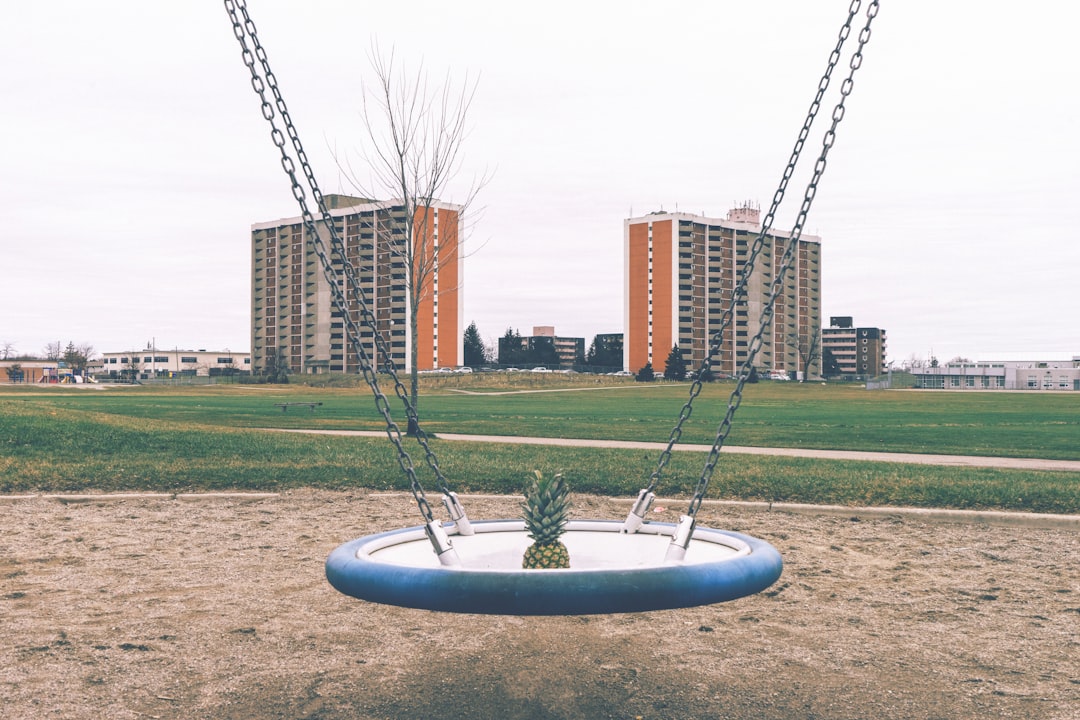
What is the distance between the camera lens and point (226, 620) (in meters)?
6.28

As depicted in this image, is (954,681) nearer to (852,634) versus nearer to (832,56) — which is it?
(852,634)

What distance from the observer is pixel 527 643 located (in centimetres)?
593

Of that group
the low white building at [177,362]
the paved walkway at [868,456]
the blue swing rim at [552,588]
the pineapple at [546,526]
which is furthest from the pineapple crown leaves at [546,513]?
the low white building at [177,362]

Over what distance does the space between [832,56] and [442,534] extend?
11.8 ft

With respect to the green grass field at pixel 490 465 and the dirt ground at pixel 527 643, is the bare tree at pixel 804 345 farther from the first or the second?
the dirt ground at pixel 527 643

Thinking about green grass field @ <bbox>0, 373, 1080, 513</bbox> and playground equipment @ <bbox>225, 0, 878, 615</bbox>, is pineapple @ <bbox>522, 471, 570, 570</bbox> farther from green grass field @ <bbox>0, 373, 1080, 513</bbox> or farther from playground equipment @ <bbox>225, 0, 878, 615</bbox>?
green grass field @ <bbox>0, 373, 1080, 513</bbox>

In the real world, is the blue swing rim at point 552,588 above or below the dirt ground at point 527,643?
above

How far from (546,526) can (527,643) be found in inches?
49.9

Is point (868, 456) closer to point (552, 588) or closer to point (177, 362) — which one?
point (552, 588)

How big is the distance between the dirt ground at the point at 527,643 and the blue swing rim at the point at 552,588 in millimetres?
748

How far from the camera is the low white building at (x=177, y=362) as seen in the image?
6486 inches

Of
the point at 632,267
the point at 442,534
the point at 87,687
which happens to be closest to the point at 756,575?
the point at 442,534

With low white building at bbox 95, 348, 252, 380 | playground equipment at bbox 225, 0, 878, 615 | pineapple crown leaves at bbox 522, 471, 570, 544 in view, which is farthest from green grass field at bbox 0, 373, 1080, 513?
low white building at bbox 95, 348, 252, 380

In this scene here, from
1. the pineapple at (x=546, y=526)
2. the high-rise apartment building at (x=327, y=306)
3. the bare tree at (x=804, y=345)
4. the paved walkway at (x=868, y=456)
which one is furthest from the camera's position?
the bare tree at (x=804, y=345)
